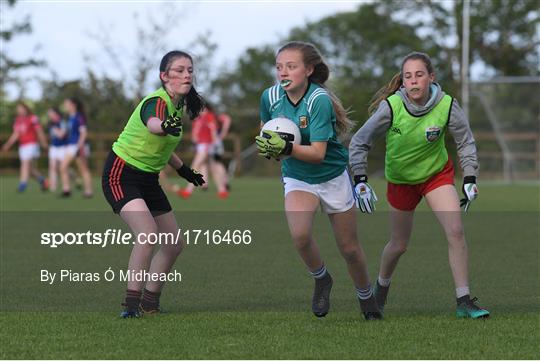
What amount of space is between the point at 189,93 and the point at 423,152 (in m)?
1.67

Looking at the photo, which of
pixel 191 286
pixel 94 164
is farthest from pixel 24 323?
pixel 94 164

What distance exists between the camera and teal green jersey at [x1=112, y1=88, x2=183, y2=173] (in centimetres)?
739

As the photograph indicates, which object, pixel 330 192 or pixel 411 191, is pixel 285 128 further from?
pixel 411 191

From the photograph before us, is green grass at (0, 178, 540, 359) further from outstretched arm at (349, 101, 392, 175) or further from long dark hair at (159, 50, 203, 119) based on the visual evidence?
long dark hair at (159, 50, 203, 119)

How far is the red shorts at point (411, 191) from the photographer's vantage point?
7.55m

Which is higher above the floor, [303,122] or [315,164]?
[303,122]

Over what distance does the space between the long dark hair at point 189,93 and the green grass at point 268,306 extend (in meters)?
1.41

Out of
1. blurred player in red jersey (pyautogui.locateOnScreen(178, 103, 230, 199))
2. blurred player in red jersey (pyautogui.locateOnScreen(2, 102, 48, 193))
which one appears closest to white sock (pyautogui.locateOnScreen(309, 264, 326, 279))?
blurred player in red jersey (pyautogui.locateOnScreen(178, 103, 230, 199))

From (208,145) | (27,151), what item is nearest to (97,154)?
(27,151)

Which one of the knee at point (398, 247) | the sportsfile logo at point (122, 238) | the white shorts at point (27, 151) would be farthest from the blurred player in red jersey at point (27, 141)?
the knee at point (398, 247)

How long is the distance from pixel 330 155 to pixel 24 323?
2.25 metres

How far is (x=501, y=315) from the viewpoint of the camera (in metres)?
7.36

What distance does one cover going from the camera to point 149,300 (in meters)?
7.59

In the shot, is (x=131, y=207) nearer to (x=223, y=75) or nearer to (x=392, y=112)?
(x=392, y=112)
